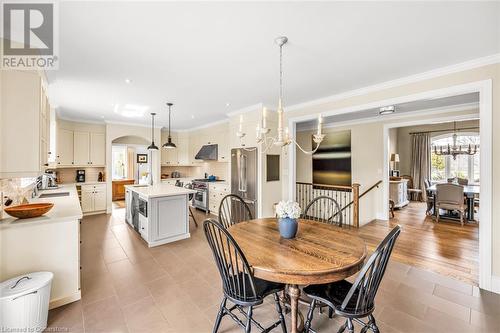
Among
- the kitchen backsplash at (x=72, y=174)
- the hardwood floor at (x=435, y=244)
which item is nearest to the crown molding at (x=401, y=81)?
the hardwood floor at (x=435, y=244)

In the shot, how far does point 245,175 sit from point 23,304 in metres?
3.55

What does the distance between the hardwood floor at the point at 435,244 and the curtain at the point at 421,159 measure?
3.02m

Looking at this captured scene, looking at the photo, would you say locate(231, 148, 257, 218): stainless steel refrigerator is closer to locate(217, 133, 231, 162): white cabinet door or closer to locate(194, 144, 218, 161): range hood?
locate(217, 133, 231, 162): white cabinet door

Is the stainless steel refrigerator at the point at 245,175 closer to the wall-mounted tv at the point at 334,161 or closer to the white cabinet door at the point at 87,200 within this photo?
the wall-mounted tv at the point at 334,161

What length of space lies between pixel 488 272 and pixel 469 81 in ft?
7.27

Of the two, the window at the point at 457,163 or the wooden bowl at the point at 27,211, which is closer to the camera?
the wooden bowl at the point at 27,211

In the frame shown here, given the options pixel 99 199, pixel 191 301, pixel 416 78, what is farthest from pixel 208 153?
pixel 416 78

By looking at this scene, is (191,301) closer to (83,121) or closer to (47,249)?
(47,249)

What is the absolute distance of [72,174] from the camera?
613 centimetres

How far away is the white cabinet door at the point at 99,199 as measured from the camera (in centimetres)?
596

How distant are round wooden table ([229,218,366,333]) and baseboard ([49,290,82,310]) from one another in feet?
5.85

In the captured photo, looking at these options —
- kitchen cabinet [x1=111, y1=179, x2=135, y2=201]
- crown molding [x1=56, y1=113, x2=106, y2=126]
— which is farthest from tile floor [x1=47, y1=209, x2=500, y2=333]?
kitchen cabinet [x1=111, y1=179, x2=135, y2=201]

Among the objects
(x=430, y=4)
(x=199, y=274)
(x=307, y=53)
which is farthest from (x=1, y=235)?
(x=430, y=4)

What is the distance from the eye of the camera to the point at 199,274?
284cm
